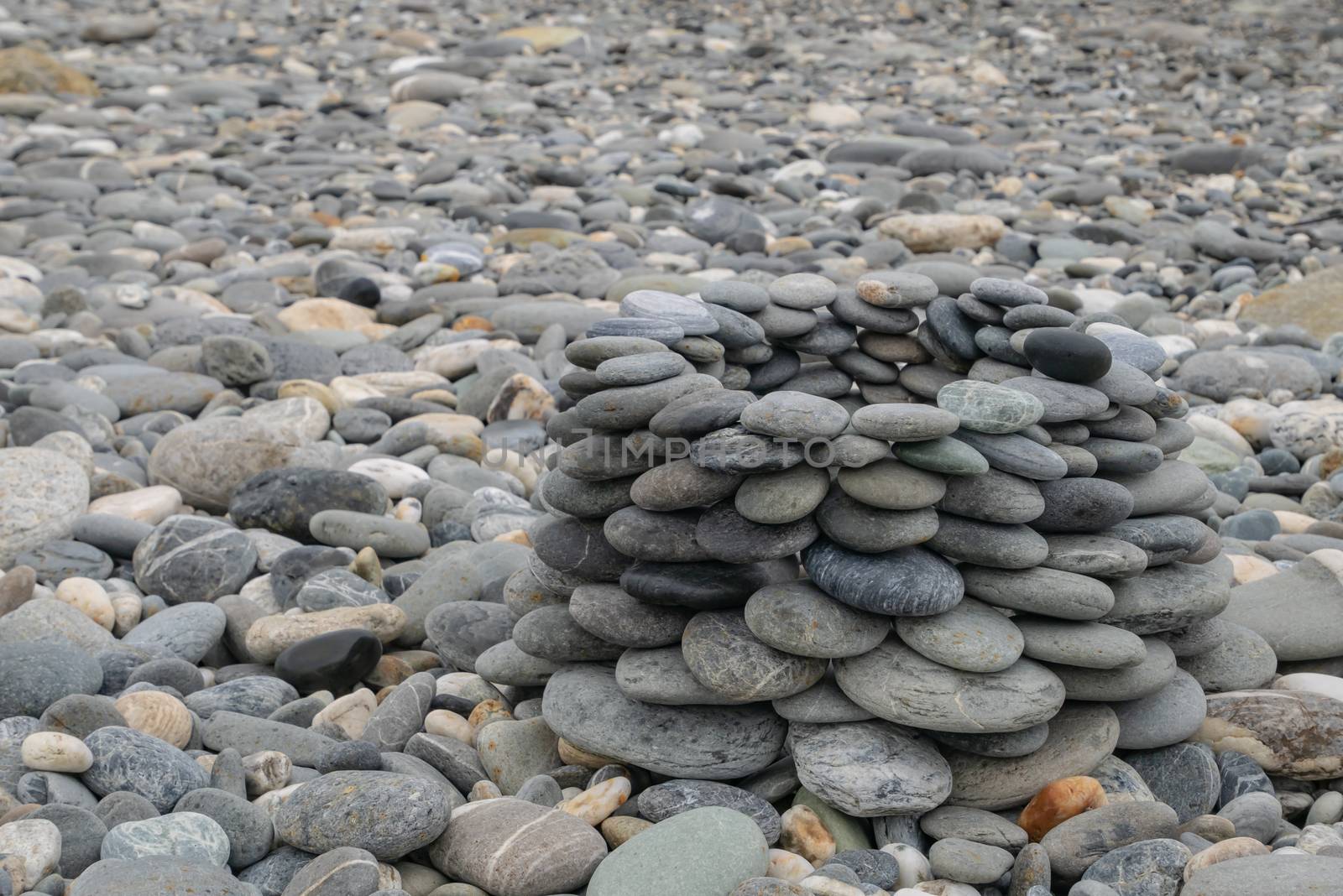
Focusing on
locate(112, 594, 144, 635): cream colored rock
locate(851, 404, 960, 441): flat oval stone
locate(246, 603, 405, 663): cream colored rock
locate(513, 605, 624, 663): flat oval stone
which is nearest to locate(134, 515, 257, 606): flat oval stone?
locate(112, 594, 144, 635): cream colored rock

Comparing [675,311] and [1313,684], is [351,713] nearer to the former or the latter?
[675,311]

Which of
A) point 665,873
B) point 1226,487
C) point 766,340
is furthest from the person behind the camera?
point 1226,487

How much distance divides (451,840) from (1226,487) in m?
4.09

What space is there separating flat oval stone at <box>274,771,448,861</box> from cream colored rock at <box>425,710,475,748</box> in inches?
25.7

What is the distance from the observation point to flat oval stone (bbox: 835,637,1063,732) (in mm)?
3160

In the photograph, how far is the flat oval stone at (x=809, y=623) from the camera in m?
3.20

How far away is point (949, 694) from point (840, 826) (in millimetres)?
455

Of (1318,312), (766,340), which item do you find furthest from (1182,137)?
(766,340)

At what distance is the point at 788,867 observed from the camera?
10.1 feet

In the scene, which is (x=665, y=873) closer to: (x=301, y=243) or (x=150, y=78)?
(x=301, y=243)

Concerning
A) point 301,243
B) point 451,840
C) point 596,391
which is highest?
point 596,391

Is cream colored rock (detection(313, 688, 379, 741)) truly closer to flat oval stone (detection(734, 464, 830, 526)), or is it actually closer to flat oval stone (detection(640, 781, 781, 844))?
flat oval stone (detection(640, 781, 781, 844))

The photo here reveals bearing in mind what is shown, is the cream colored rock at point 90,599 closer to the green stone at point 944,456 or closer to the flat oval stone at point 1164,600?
the green stone at point 944,456

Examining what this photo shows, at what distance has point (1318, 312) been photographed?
8.02 m
